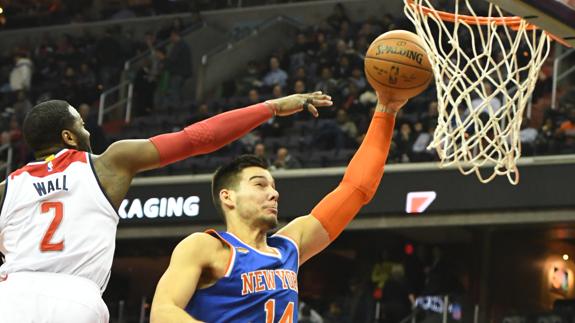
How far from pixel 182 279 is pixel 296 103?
3.24 feet

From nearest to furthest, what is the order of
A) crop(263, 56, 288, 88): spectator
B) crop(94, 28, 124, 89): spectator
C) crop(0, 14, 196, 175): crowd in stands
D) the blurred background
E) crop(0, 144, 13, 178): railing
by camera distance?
1. the blurred background
2. crop(0, 144, 13, 178): railing
3. crop(263, 56, 288, 88): spectator
4. crop(0, 14, 196, 175): crowd in stands
5. crop(94, 28, 124, 89): spectator

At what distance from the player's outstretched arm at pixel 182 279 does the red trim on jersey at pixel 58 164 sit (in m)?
0.55

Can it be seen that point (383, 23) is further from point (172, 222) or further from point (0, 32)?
point (0, 32)

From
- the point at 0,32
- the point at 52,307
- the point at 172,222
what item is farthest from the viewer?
the point at 0,32

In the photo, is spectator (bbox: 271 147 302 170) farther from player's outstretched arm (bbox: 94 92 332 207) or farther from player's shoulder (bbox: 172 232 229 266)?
player's shoulder (bbox: 172 232 229 266)

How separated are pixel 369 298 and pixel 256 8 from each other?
8478 millimetres

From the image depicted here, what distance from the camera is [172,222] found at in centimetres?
1494

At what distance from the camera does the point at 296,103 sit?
480cm

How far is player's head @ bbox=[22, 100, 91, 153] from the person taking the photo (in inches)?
179

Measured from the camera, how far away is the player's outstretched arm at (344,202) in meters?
4.84

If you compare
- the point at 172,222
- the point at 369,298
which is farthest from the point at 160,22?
the point at 369,298

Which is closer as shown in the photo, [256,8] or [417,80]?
[417,80]

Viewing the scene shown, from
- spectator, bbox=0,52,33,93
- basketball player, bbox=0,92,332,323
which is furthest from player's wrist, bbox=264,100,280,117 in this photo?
spectator, bbox=0,52,33,93

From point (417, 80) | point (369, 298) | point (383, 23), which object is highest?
point (383, 23)
